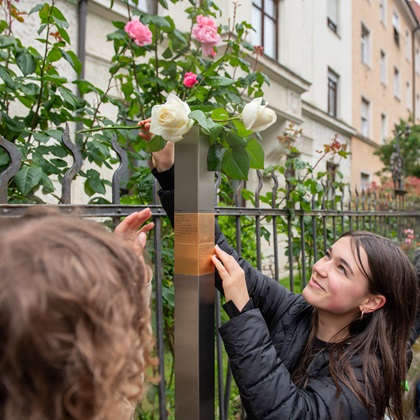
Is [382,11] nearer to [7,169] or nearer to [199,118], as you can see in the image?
[199,118]

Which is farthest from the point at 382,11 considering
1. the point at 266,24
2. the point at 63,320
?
the point at 63,320

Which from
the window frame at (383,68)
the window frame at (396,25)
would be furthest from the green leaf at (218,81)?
the window frame at (396,25)

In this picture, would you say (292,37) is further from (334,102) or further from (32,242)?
(32,242)

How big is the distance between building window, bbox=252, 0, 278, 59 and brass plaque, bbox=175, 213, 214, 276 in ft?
25.6

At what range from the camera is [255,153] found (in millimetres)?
1285

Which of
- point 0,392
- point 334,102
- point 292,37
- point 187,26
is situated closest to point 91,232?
point 0,392

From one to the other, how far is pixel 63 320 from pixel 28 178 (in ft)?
3.08

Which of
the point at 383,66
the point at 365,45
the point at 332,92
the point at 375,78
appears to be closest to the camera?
the point at 332,92

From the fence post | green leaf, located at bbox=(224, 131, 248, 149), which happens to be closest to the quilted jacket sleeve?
green leaf, located at bbox=(224, 131, 248, 149)

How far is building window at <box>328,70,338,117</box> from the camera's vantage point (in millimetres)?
12420

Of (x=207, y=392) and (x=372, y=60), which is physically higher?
(x=372, y=60)

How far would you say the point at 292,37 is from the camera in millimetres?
9453

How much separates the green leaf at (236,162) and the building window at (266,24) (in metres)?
7.74

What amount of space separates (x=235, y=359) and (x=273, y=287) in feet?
1.46
